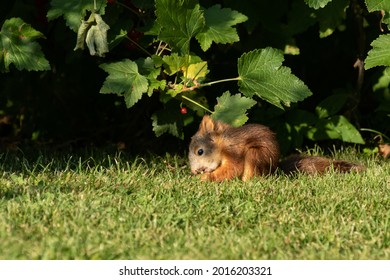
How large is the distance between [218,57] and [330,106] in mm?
1129

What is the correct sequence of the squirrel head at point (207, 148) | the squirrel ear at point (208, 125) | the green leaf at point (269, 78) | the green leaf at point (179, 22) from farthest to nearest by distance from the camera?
the squirrel ear at point (208, 125), the squirrel head at point (207, 148), the green leaf at point (269, 78), the green leaf at point (179, 22)

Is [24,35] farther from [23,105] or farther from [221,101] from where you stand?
[23,105]

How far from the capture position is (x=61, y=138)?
8.22m

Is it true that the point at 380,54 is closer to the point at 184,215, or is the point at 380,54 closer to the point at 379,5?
the point at 379,5

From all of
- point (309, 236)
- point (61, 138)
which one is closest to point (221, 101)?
point (309, 236)

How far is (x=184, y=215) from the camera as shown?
480 centimetres

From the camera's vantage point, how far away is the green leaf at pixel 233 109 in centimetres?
600

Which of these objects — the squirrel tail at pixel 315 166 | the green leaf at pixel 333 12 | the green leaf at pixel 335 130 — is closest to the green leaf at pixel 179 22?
the squirrel tail at pixel 315 166

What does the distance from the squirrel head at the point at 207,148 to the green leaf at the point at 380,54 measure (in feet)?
3.59

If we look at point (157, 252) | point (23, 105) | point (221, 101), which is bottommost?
point (157, 252)

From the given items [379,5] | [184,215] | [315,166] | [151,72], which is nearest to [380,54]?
[379,5]

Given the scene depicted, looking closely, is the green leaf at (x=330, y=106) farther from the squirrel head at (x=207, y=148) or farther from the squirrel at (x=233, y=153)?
the squirrel head at (x=207, y=148)

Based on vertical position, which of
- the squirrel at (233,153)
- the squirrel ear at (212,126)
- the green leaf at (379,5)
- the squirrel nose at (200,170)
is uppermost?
the green leaf at (379,5)

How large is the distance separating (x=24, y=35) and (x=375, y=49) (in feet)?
8.05
